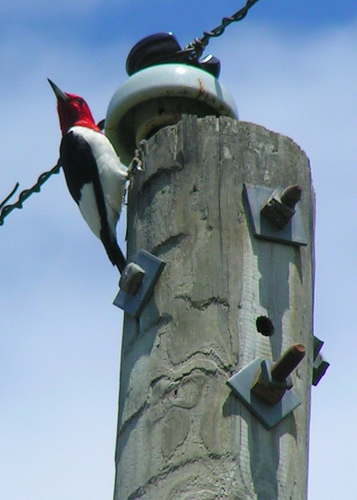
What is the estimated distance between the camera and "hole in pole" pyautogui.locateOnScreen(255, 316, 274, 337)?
10.1ft

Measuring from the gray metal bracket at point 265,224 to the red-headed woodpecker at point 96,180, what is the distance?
185 cm

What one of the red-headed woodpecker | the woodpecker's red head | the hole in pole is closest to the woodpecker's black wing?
the red-headed woodpecker

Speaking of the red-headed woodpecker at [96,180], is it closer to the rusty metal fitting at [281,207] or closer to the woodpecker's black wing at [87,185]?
the woodpecker's black wing at [87,185]

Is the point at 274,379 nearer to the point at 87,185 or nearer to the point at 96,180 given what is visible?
the point at 96,180

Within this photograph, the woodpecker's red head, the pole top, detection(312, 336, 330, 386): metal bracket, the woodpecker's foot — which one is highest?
the woodpecker's red head

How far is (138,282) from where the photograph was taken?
3.25m

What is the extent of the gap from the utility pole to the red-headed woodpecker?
1.75 m

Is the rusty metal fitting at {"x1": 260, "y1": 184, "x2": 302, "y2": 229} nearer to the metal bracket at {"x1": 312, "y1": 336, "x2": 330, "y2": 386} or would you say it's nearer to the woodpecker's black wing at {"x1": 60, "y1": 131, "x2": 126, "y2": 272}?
the metal bracket at {"x1": 312, "y1": 336, "x2": 330, "y2": 386}

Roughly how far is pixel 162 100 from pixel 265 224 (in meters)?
1.09

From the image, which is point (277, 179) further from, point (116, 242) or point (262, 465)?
point (116, 242)

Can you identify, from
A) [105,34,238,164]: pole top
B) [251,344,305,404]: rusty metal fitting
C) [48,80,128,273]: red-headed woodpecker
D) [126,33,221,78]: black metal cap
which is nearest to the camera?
[251,344,305,404]: rusty metal fitting

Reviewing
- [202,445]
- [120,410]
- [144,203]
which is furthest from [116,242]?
[202,445]

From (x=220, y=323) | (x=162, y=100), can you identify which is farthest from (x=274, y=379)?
(x=162, y=100)

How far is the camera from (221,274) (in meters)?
3.12
